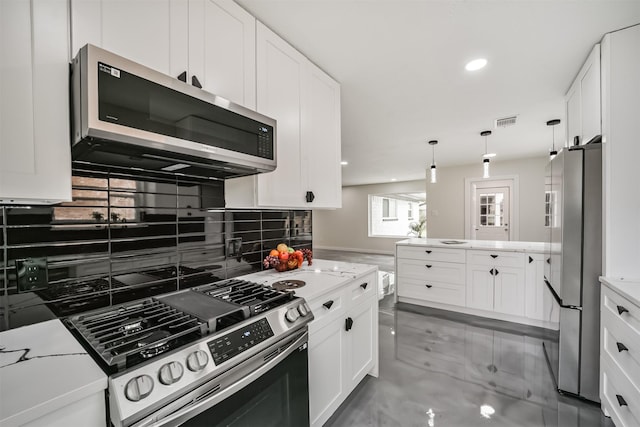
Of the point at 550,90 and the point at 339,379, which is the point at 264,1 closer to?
the point at 339,379

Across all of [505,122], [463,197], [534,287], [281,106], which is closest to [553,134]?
[505,122]

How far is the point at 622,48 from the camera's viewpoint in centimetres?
167

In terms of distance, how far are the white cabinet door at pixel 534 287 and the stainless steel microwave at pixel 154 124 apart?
3.20m

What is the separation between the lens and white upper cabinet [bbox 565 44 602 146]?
1.80 metres

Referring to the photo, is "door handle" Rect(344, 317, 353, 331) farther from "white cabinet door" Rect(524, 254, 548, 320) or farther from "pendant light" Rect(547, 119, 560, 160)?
"pendant light" Rect(547, 119, 560, 160)

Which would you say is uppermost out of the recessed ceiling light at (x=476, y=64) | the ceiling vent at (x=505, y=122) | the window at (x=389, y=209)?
the recessed ceiling light at (x=476, y=64)

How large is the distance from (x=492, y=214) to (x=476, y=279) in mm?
3497

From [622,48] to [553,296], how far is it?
1.80 m

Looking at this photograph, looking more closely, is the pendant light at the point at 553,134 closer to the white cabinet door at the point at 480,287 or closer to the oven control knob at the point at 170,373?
the white cabinet door at the point at 480,287

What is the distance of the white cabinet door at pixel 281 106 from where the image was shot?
1576 mm

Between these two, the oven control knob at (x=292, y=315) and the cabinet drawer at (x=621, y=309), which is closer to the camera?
the oven control knob at (x=292, y=315)

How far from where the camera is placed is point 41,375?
2.23 ft

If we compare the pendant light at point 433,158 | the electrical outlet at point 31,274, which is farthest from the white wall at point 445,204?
the electrical outlet at point 31,274

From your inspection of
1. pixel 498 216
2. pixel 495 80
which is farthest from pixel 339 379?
pixel 498 216
